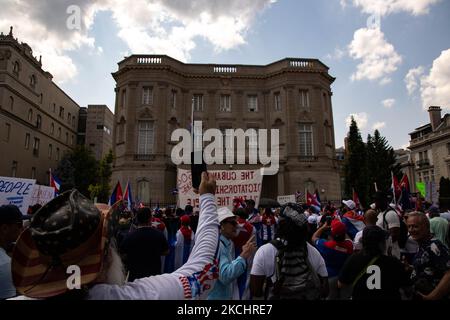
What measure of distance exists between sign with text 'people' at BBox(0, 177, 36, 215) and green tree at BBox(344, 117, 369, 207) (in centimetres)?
3811

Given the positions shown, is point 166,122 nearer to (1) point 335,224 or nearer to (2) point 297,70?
(2) point 297,70

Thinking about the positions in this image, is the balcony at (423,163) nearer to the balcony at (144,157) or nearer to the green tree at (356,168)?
the green tree at (356,168)

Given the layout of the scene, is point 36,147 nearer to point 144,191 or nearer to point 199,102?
point 144,191

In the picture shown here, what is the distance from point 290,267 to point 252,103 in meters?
30.3

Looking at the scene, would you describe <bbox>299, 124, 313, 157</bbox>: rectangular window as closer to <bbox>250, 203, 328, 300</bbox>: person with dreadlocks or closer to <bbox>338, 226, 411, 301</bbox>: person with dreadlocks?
<bbox>338, 226, 411, 301</bbox>: person with dreadlocks

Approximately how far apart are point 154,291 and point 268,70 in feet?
108

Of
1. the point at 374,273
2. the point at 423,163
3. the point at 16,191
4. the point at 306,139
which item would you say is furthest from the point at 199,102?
the point at 423,163

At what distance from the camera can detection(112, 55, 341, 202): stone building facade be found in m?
28.7

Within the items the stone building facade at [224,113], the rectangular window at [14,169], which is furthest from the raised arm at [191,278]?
the rectangular window at [14,169]

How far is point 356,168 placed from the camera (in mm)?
41875

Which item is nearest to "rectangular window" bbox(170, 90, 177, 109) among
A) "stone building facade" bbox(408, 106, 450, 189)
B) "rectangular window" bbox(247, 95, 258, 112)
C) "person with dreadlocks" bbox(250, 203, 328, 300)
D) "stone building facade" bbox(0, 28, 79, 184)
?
"rectangular window" bbox(247, 95, 258, 112)
